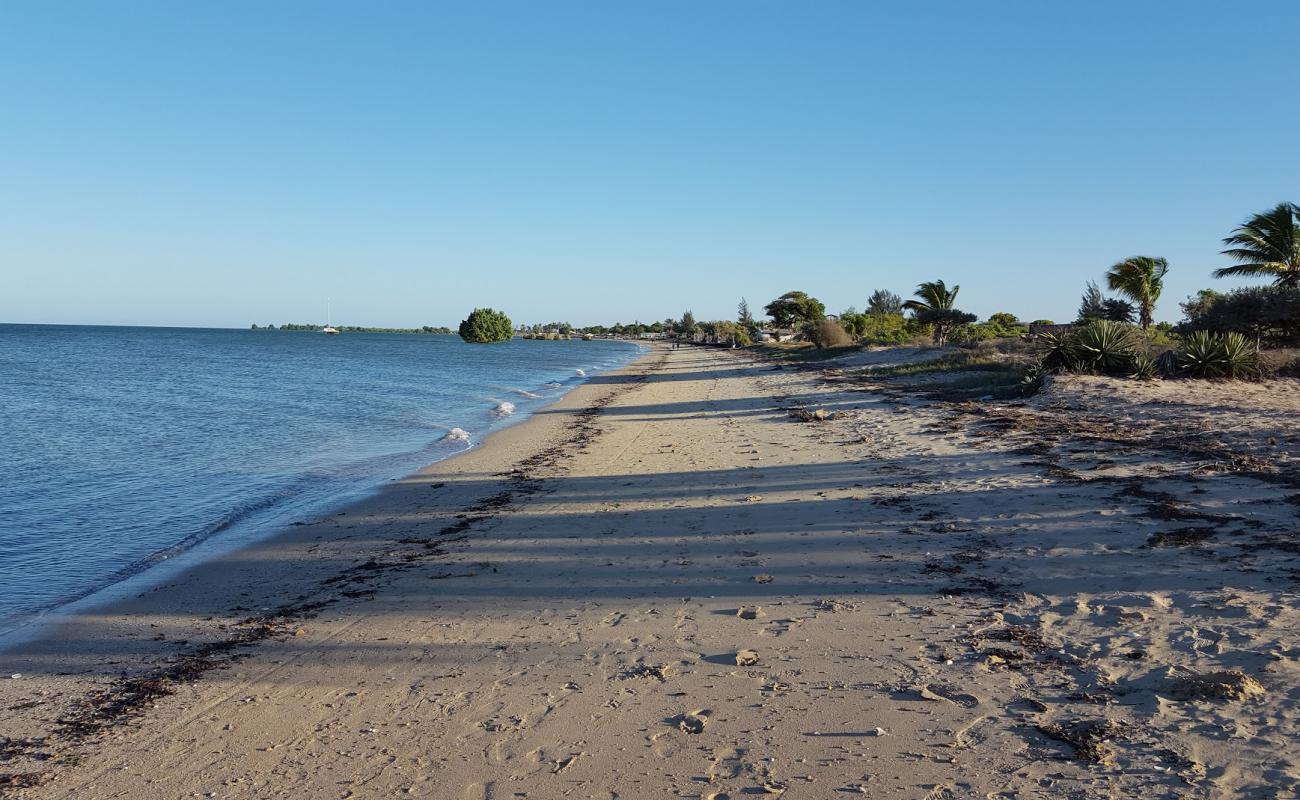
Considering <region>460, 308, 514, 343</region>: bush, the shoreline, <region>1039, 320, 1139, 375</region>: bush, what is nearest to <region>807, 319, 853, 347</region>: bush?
<region>1039, 320, 1139, 375</region>: bush

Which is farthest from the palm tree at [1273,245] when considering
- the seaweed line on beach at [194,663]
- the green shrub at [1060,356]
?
the seaweed line on beach at [194,663]

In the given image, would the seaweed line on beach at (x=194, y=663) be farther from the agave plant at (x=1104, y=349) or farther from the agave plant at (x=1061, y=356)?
the agave plant at (x=1104, y=349)

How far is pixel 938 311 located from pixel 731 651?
4017cm

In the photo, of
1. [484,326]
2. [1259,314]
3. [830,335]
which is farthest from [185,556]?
[484,326]

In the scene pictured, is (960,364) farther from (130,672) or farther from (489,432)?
(130,672)

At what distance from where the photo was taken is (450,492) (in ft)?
38.4

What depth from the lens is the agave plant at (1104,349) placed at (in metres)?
18.5

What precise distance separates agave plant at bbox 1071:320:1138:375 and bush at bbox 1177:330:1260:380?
1.18 metres

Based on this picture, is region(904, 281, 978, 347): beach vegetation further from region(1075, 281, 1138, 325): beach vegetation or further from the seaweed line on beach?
the seaweed line on beach

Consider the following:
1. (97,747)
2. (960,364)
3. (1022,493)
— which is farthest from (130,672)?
(960,364)

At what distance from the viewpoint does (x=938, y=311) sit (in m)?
41.6

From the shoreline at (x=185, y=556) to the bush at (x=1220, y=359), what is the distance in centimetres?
1740

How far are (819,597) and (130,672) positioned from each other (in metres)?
5.02

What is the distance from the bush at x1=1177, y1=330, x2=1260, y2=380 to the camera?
57.9 feet
